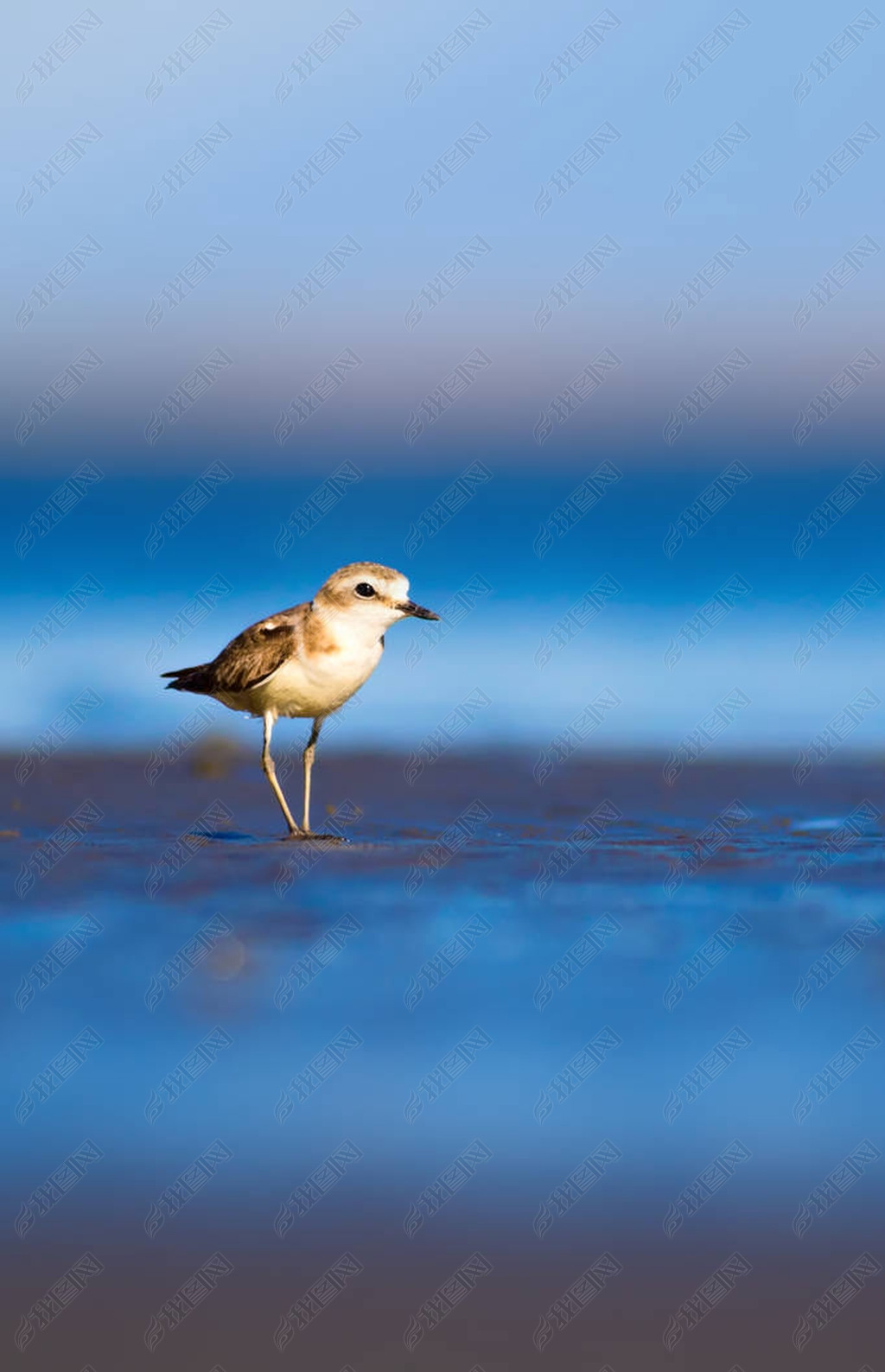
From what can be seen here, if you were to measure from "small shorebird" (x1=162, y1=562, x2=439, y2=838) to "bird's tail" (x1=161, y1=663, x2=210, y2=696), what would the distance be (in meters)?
0.46

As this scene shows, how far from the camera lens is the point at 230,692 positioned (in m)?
9.94

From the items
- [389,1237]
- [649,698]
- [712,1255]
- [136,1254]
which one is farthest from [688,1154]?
[649,698]

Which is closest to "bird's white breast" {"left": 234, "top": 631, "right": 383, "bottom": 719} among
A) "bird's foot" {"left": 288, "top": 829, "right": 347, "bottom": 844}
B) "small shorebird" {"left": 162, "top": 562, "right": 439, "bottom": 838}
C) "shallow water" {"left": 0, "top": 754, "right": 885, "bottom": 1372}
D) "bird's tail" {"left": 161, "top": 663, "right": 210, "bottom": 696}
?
"small shorebird" {"left": 162, "top": 562, "right": 439, "bottom": 838}

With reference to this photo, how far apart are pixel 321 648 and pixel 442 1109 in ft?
16.1

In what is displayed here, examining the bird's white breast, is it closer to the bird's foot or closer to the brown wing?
the brown wing

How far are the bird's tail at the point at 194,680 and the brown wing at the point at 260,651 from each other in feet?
1.03

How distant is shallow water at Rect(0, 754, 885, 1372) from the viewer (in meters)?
3.61

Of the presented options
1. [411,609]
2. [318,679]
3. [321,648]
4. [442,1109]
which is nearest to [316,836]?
[318,679]

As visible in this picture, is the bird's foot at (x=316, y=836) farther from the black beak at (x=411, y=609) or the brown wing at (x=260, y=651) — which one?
the black beak at (x=411, y=609)

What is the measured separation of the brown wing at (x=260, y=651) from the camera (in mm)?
9570

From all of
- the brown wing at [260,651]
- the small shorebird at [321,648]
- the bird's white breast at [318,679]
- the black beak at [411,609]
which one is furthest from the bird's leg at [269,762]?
the black beak at [411,609]

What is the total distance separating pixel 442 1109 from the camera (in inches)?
189

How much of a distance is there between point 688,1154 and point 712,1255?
57 cm

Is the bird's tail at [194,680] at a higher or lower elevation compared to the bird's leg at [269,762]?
higher
